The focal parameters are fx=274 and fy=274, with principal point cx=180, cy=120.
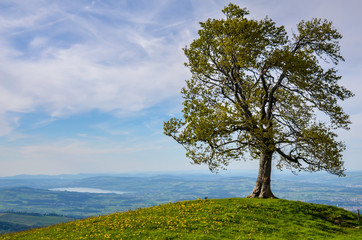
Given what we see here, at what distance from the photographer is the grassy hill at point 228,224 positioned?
21.5 metres

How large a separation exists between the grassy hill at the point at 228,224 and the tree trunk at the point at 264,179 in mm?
2652

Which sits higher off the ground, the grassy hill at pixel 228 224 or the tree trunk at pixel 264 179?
the tree trunk at pixel 264 179

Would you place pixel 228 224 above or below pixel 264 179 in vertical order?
below

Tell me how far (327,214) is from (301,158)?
675cm

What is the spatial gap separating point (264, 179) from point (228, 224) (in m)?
12.3

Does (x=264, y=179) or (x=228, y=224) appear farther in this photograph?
(x=264, y=179)

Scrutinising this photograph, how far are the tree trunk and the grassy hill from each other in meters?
2.65

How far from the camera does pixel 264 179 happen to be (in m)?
34.0

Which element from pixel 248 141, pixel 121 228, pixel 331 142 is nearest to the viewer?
pixel 121 228

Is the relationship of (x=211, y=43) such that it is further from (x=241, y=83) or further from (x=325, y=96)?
(x=325, y=96)

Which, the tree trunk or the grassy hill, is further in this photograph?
the tree trunk

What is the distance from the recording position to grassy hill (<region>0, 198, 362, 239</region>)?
2147 cm

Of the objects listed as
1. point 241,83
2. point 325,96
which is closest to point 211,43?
point 241,83

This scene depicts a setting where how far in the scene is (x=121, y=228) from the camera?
75.7 feet
